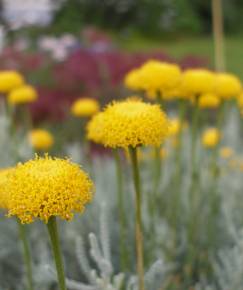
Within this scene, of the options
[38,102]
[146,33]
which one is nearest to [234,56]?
[146,33]

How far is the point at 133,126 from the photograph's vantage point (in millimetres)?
898

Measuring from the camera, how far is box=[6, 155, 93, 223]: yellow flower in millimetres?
751

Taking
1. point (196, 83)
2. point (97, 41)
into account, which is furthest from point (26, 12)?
point (196, 83)

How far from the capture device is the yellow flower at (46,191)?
2.47 feet

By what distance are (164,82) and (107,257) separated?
1.26ft

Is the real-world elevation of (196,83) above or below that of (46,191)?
above

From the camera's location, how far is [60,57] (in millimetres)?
5344

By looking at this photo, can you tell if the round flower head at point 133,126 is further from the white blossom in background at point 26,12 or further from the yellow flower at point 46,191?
the white blossom in background at point 26,12

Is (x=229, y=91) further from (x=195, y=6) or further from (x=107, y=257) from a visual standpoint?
(x=195, y=6)

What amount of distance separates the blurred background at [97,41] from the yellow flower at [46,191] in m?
3.04

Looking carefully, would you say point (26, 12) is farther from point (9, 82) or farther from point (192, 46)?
point (9, 82)

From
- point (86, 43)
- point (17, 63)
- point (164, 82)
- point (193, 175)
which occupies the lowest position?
point (193, 175)

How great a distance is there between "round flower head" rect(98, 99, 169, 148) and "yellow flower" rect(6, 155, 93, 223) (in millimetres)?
127

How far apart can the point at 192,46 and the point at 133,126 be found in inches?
373
